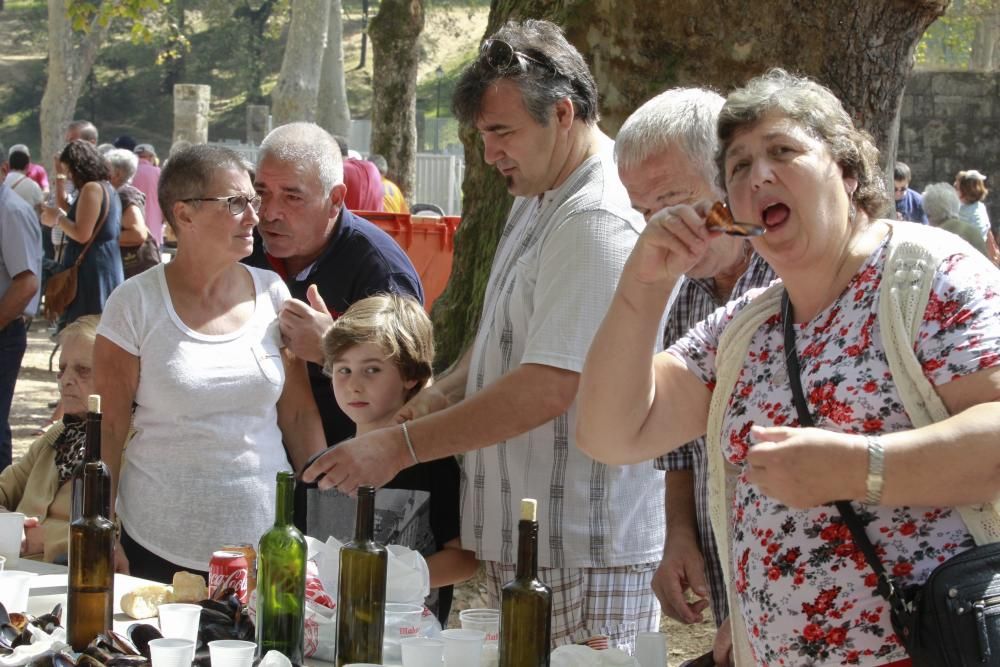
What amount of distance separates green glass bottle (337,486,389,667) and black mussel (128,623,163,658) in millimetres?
352

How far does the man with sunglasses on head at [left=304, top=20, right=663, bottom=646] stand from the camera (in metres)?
2.73

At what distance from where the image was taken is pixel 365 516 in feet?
7.13

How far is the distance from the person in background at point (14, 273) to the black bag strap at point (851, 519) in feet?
15.1

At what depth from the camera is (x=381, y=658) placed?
2.23m

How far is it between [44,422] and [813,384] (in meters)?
8.51

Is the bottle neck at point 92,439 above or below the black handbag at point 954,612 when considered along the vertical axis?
above

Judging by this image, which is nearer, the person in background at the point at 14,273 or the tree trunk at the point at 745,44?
the tree trunk at the point at 745,44

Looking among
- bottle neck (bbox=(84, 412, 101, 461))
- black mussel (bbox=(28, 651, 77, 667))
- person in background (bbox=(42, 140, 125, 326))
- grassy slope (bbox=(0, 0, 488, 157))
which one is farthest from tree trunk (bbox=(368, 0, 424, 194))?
grassy slope (bbox=(0, 0, 488, 157))

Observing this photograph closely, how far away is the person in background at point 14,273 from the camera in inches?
230

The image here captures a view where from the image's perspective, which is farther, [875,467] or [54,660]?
[54,660]

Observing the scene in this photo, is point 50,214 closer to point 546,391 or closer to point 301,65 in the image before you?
point 546,391

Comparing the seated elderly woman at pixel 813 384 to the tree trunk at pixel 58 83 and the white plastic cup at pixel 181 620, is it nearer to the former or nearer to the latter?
the white plastic cup at pixel 181 620

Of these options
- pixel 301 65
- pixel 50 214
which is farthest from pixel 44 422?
pixel 301 65

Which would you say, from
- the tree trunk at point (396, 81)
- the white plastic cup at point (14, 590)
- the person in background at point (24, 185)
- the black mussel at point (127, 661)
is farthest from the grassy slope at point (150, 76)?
the black mussel at point (127, 661)
